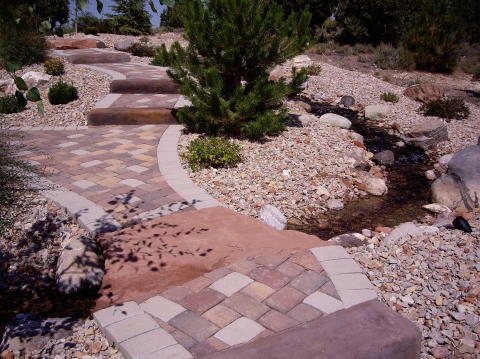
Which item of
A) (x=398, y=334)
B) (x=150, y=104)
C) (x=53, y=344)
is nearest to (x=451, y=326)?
(x=398, y=334)

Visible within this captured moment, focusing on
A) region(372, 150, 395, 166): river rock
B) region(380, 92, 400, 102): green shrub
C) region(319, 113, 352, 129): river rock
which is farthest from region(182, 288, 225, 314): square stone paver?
region(380, 92, 400, 102): green shrub

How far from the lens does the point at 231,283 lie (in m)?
3.44

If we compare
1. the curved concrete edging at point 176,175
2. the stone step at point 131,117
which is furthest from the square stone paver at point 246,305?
the stone step at point 131,117

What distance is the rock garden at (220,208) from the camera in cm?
299

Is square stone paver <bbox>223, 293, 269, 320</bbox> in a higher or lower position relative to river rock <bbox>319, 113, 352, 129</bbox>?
lower

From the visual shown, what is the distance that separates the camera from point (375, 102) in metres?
12.0

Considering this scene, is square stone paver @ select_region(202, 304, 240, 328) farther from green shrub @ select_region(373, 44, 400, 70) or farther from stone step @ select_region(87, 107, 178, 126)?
green shrub @ select_region(373, 44, 400, 70)

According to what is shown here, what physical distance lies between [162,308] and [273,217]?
7.80 ft

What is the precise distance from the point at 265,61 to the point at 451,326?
536cm

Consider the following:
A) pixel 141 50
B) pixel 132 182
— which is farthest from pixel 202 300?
pixel 141 50

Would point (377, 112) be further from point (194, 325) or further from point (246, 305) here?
point (194, 325)

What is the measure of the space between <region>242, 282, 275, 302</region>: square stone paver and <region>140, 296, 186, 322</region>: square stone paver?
1.88ft

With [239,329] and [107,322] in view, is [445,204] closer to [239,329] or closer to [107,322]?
[239,329]

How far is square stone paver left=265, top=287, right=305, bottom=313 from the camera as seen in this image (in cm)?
314
